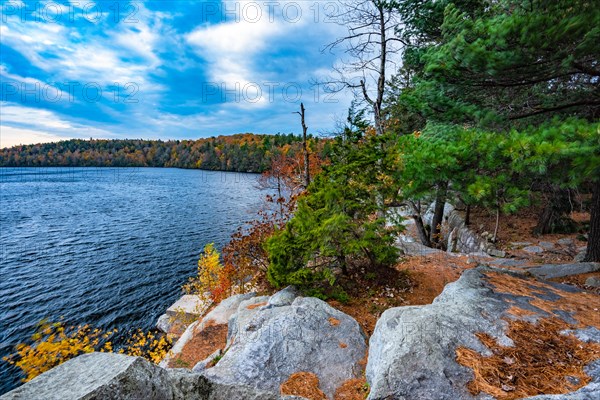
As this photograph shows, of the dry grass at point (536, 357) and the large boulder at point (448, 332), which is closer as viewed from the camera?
the dry grass at point (536, 357)

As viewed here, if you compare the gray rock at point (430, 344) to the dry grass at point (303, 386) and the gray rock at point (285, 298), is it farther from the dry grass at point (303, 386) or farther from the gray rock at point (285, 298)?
the gray rock at point (285, 298)

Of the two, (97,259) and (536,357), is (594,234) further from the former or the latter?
(97,259)

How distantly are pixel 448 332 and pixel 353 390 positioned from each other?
4.76 feet

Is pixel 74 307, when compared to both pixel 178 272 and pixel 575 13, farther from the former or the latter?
pixel 575 13

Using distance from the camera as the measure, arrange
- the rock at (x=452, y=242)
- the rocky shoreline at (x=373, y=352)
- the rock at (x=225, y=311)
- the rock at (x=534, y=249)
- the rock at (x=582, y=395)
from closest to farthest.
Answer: the rocky shoreline at (x=373, y=352), the rock at (x=582, y=395), the rock at (x=225, y=311), the rock at (x=534, y=249), the rock at (x=452, y=242)

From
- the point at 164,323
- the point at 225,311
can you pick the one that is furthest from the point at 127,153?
the point at 225,311

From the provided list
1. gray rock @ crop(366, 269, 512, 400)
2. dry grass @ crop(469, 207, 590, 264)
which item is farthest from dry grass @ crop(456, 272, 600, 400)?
dry grass @ crop(469, 207, 590, 264)

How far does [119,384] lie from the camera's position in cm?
158

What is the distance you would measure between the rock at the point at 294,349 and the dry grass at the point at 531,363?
1.66 meters

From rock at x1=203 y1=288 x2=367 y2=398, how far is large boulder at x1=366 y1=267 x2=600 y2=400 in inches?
20.8

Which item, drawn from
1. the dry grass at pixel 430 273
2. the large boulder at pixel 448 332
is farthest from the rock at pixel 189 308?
the large boulder at pixel 448 332

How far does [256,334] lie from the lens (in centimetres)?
477

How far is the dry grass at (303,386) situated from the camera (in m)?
3.76

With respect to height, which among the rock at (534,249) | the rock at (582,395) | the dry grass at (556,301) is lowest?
the rock at (534,249)
